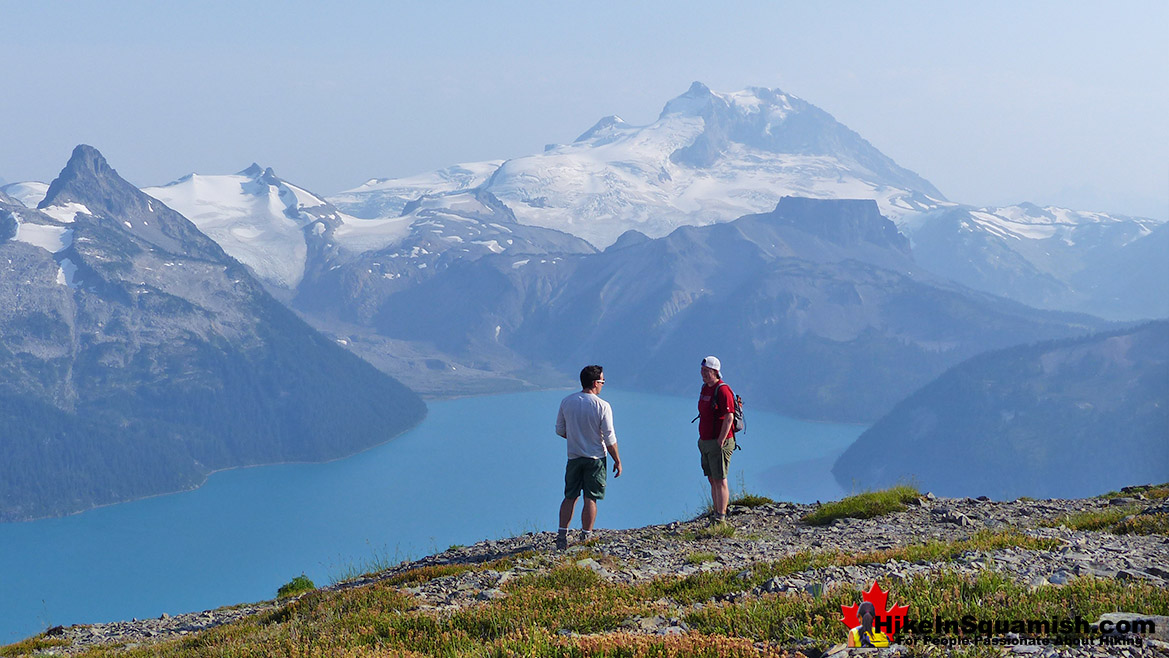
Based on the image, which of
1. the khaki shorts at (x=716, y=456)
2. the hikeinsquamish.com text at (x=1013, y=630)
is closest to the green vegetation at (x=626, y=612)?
the hikeinsquamish.com text at (x=1013, y=630)

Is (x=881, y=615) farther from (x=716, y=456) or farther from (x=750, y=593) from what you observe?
(x=716, y=456)

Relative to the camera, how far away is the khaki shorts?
15.5 m

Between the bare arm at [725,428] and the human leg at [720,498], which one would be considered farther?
the human leg at [720,498]

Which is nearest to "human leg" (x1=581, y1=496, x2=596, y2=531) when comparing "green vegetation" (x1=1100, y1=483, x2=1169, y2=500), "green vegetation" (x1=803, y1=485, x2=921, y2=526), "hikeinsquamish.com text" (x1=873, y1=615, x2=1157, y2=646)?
"green vegetation" (x1=803, y1=485, x2=921, y2=526)

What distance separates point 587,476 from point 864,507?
5.91 metres

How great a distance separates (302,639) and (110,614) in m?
177

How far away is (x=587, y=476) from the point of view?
1482cm

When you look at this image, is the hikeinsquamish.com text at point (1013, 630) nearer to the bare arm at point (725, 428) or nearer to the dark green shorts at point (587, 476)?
the dark green shorts at point (587, 476)

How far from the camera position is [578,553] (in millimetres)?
14359

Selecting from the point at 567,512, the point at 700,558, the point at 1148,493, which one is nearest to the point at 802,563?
the point at 700,558

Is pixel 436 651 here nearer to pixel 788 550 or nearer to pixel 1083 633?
pixel 1083 633

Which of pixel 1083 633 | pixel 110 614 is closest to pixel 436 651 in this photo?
pixel 1083 633

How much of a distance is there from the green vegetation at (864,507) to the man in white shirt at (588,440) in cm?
458

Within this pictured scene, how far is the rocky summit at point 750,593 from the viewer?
7121mm
